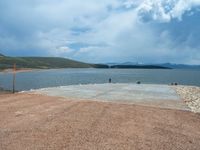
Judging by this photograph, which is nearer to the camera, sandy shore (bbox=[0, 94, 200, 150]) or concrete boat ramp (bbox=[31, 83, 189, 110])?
sandy shore (bbox=[0, 94, 200, 150])

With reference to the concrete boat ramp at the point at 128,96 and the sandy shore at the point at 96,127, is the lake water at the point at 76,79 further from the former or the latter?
the sandy shore at the point at 96,127

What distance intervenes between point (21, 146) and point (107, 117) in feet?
11.5

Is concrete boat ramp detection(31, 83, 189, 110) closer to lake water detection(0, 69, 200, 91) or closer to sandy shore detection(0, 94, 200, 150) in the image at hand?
sandy shore detection(0, 94, 200, 150)

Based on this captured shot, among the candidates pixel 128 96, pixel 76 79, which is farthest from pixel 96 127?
pixel 76 79

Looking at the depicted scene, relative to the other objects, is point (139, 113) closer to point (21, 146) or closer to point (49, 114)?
point (49, 114)

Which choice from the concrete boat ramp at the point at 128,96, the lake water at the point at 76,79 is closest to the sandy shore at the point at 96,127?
the concrete boat ramp at the point at 128,96

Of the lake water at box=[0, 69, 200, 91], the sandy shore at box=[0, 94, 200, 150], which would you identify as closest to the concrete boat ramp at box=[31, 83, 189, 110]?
the sandy shore at box=[0, 94, 200, 150]

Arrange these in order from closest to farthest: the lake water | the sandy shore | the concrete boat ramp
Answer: the sandy shore < the concrete boat ramp < the lake water

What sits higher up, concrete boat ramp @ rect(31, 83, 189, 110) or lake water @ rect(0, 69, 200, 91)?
concrete boat ramp @ rect(31, 83, 189, 110)

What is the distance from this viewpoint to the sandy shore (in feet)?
20.3

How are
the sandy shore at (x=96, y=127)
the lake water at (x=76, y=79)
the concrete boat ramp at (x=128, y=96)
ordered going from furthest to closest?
the lake water at (x=76, y=79)
the concrete boat ramp at (x=128, y=96)
the sandy shore at (x=96, y=127)

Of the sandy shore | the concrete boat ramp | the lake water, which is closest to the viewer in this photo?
the sandy shore

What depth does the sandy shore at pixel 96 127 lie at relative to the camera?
6.19m


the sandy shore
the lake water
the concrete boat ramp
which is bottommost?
the lake water
